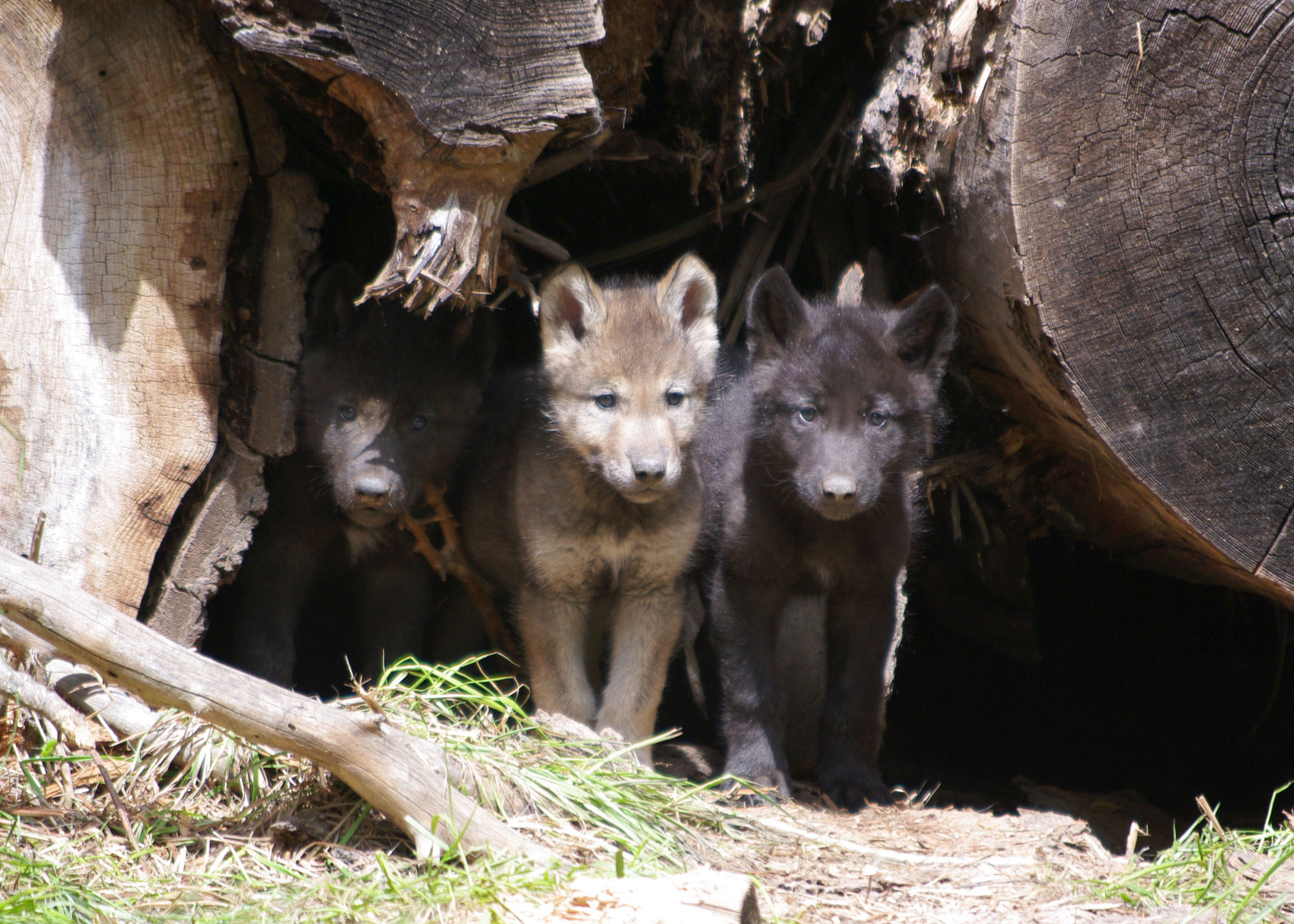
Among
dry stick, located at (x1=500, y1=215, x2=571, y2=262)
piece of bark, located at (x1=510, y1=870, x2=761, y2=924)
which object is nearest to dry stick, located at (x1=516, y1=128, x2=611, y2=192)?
dry stick, located at (x1=500, y1=215, x2=571, y2=262)

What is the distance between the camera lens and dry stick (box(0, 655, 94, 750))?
3316mm

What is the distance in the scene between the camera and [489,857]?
108 inches

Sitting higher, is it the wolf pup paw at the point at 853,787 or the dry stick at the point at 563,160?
the dry stick at the point at 563,160

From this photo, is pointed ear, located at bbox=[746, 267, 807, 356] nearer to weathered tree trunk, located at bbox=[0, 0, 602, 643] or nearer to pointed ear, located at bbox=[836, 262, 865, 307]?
pointed ear, located at bbox=[836, 262, 865, 307]

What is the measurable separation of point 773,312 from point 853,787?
1814mm

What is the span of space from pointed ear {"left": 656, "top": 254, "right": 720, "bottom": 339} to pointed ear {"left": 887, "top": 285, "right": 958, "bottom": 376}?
0.76 meters

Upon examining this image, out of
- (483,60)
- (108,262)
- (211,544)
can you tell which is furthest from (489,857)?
(108,262)

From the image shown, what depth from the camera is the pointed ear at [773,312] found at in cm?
415

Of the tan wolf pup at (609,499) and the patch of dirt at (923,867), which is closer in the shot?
the patch of dirt at (923,867)

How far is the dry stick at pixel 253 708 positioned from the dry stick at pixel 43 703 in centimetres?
64

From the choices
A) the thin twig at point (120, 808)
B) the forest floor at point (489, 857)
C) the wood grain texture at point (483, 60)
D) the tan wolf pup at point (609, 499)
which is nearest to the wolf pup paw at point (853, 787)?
the forest floor at point (489, 857)

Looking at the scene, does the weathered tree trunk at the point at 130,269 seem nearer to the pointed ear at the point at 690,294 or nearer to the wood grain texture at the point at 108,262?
the wood grain texture at the point at 108,262

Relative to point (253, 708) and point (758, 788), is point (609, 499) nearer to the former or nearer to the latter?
point (758, 788)

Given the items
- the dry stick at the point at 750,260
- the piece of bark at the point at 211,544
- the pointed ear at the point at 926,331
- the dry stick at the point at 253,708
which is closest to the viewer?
the dry stick at the point at 253,708
